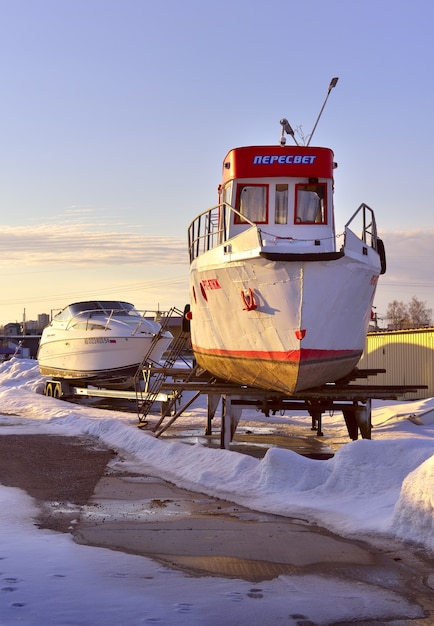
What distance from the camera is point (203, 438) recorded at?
17.7m

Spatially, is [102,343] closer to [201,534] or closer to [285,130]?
[285,130]

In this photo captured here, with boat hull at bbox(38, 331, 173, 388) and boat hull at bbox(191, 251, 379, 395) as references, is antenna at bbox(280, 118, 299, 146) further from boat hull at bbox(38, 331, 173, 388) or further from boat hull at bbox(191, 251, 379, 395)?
boat hull at bbox(38, 331, 173, 388)

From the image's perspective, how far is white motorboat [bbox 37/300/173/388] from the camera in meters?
26.0

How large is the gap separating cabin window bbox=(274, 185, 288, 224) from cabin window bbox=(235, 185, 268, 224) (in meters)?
0.21

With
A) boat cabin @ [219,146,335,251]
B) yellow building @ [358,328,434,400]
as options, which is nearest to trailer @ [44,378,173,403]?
boat cabin @ [219,146,335,251]

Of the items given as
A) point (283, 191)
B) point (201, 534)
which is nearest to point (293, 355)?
point (283, 191)

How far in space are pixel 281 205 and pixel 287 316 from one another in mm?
3188

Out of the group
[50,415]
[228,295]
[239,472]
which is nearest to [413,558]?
[239,472]

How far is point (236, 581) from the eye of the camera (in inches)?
244

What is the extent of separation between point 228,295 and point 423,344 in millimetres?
14708

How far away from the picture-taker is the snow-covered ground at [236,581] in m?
5.41

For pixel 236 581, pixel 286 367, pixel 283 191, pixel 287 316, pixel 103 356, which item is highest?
pixel 283 191

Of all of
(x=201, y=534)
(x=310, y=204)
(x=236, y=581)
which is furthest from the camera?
(x=310, y=204)

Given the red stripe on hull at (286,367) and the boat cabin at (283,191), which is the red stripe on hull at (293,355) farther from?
the boat cabin at (283,191)
